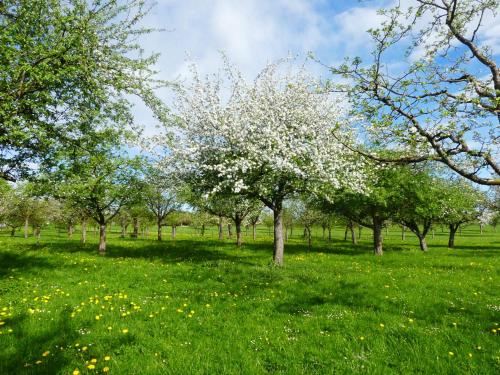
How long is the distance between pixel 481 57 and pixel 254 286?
1109 cm

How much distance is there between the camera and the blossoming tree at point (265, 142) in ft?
59.2

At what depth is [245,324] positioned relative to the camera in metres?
9.59

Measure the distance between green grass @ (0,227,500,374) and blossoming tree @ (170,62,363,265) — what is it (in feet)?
18.0

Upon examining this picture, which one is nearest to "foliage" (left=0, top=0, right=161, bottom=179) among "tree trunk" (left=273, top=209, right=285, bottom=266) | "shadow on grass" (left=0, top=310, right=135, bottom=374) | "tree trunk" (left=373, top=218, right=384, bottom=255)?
"shadow on grass" (left=0, top=310, right=135, bottom=374)

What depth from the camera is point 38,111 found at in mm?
10352

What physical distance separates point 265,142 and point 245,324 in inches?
431

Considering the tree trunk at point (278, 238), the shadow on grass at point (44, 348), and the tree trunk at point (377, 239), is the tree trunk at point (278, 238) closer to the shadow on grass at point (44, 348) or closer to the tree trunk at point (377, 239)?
the shadow on grass at point (44, 348)

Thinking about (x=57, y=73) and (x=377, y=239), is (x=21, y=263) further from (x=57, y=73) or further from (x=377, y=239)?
(x=377, y=239)

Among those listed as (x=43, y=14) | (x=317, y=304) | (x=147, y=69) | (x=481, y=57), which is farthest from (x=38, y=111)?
(x=481, y=57)

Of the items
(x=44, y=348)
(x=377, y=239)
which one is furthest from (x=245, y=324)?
(x=377, y=239)

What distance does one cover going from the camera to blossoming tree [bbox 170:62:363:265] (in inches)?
711

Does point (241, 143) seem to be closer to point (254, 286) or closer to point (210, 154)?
point (210, 154)

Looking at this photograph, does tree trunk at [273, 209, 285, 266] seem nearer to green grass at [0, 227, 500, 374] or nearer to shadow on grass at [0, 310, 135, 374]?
green grass at [0, 227, 500, 374]

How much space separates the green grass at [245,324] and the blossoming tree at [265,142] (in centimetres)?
548
